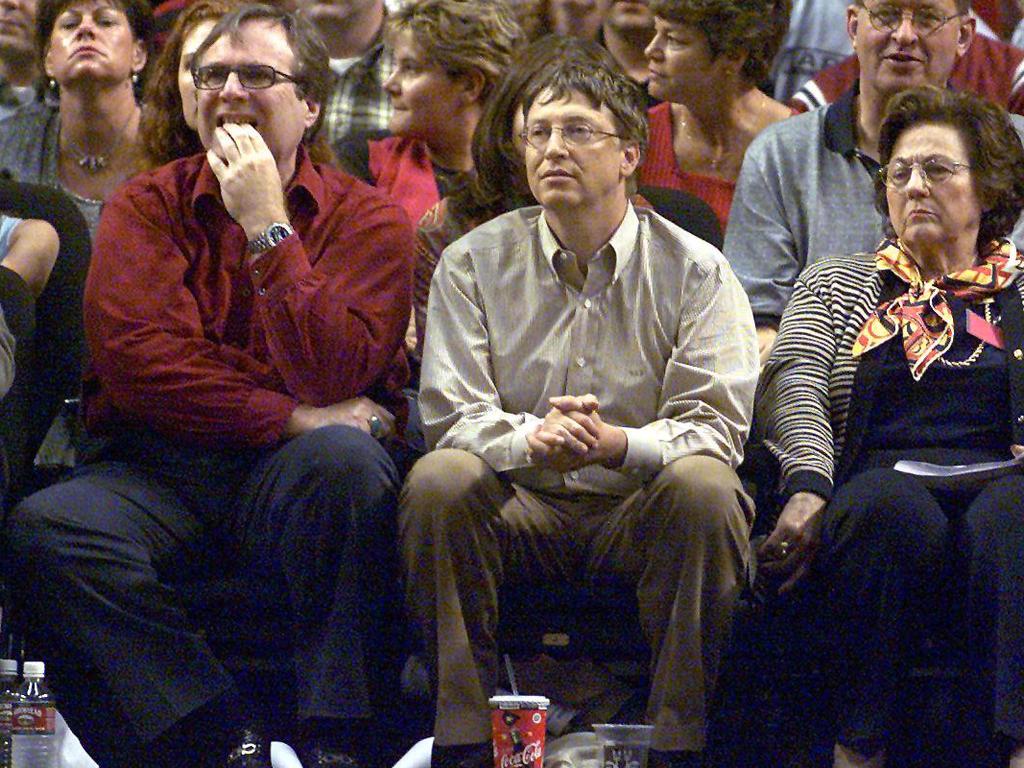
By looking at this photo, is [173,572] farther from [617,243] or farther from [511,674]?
[617,243]

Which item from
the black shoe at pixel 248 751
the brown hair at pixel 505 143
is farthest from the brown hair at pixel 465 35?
the black shoe at pixel 248 751

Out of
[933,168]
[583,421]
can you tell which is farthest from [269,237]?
[933,168]

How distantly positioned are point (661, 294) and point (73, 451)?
4.78 feet

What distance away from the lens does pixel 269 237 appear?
11.1 ft

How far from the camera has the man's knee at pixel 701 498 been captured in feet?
10.2

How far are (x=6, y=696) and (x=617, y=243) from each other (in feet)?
4.48

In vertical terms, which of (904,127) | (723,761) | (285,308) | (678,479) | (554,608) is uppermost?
(904,127)

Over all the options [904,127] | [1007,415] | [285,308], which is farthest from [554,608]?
[904,127]

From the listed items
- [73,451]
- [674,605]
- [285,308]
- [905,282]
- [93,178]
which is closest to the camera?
[674,605]

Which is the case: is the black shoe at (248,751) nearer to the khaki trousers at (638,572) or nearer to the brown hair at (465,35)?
the khaki trousers at (638,572)

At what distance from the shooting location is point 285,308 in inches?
131

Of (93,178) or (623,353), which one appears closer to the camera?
(623,353)

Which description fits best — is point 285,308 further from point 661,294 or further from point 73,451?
point 73,451

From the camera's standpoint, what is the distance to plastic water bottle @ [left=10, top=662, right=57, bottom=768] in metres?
3.15
